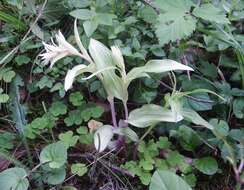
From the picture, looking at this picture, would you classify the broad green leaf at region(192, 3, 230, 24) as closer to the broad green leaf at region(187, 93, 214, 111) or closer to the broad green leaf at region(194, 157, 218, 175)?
the broad green leaf at region(187, 93, 214, 111)

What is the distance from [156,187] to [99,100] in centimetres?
49

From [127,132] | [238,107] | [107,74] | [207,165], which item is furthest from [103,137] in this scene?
[238,107]

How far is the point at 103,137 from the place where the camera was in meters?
1.19

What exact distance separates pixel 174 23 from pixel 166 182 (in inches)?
19.1

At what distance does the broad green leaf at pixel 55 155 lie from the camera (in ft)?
3.63

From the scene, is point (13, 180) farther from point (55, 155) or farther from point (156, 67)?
point (156, 67)

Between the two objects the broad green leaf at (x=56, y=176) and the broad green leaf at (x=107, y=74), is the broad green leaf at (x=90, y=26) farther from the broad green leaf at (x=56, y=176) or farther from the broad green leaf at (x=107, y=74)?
the broad green leaf at (x=56, y=176)

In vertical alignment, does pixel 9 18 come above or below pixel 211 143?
above

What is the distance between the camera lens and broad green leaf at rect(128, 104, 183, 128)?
1.14 meters

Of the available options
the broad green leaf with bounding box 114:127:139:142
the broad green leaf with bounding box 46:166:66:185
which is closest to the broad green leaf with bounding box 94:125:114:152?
the broad green leaf with bounding box 114:127:139:142

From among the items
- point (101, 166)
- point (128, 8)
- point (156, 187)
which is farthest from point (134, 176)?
point (128, 8)

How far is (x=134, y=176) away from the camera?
1.21 meters

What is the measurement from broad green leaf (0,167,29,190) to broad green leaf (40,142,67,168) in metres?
0.07

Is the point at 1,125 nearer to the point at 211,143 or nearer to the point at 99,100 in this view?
the point at 99,100
